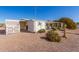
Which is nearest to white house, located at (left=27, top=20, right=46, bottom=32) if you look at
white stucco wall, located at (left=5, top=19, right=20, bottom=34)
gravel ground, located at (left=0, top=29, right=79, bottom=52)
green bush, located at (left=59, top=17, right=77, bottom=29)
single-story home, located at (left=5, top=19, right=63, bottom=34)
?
single-story home, located at (left=5, top=19, right=63, bottom=34)

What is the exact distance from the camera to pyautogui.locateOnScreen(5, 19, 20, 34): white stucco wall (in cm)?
384

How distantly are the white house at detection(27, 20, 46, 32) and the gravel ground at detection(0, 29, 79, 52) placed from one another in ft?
0.40

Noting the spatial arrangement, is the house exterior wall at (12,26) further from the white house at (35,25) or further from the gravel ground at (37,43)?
the white house at (35,25)

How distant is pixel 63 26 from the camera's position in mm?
3896

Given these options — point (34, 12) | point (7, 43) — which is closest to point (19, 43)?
point (7, 43)

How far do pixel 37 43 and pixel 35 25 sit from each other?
0.36 meters

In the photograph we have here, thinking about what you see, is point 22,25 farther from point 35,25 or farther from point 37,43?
point 37,43

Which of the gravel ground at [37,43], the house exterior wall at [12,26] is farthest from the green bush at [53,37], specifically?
the house exterior wall at [12,26]

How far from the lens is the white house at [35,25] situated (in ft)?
12.7

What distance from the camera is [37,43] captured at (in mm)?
3873

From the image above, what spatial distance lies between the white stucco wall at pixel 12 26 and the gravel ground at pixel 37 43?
0.08 metres
